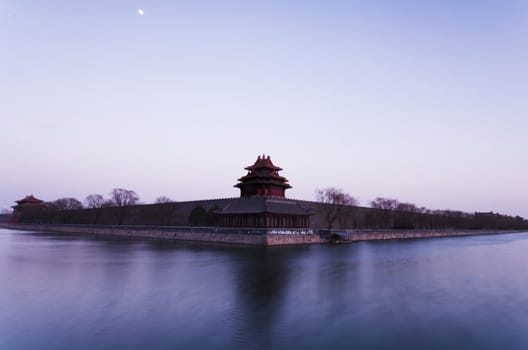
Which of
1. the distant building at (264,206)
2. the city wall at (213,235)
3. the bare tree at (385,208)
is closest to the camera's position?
the city wall at (213,235)

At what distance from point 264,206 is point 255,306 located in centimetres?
3204

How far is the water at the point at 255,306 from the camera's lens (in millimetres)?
10961

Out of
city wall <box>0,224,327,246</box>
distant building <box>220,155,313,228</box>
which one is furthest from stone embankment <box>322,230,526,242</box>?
distant building <box>220,155,313,228</box>

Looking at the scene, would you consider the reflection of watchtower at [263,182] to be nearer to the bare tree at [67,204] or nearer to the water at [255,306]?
the water at [255,306]

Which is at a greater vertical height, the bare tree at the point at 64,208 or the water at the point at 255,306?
the bare tree at the point at 64,208

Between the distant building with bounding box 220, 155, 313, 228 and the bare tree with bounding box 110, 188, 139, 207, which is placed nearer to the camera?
the distant building with bounding box 220, 155, 313, 228

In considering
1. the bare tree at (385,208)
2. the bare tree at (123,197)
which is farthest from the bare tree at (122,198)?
the bare tree at (385,208)

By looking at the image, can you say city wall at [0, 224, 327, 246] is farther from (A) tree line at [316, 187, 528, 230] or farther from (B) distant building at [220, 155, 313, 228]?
(A) tree line at [316, 187, 528, 230]

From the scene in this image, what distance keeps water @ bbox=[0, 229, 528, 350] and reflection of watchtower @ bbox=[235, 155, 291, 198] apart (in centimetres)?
2897

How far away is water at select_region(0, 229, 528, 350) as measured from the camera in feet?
36.0

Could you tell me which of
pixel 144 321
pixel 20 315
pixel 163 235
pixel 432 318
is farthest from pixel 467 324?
pixel 163 235

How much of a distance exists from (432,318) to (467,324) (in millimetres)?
1166

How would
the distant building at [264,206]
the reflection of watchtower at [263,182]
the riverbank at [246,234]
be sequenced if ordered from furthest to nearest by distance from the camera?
the reflection of watchtower at [263,182] < the distant building at [264,206] < the riverbank at [246,234]

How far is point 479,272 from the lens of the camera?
2534 centimetres
